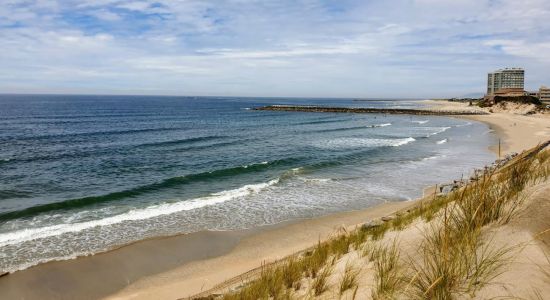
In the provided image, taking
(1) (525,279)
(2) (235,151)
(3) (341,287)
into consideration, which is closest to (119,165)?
(2) (235,151)

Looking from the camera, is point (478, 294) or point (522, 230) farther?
point (522, 230)

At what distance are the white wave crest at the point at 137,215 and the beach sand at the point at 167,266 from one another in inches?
103

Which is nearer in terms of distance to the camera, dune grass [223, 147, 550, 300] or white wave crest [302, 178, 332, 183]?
dune grass [223, 147, 550, 300]

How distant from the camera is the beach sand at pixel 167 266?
9477mm

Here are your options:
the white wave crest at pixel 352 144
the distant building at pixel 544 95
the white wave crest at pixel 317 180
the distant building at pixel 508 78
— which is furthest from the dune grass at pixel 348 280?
the distant building at pixel 508 78

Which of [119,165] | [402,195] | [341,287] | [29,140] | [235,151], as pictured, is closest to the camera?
[341,287]

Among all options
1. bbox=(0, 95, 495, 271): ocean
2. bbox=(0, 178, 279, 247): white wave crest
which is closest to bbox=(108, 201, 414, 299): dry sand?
bbox=(0, 95, 495, 271): ocean

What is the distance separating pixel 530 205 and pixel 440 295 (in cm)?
242

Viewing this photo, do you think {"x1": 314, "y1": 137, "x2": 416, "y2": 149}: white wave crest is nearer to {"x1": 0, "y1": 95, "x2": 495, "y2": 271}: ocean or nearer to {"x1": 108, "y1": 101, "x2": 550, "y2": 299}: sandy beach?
{"x1": 0, "y1": 95, "x2": 495, "y2": 271}: ocean

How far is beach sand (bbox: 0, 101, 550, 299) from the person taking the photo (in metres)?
9.48

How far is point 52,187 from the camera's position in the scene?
19.3 m

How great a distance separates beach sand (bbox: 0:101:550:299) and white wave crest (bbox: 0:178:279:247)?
262 centimetres

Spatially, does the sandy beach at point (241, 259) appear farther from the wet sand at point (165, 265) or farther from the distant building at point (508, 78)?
the distant building at point (508, 78)

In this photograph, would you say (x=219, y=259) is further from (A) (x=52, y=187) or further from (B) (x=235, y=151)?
(B) (x=235, y=151)
